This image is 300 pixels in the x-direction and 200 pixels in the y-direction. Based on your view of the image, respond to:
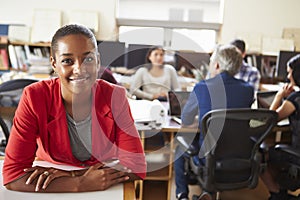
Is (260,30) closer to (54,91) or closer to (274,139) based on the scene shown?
(274,139)

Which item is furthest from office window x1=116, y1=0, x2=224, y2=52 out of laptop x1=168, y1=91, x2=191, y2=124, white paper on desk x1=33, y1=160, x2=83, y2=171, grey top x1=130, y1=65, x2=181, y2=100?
white paper on desk x1=33, y1=160, x2=83, y2=171

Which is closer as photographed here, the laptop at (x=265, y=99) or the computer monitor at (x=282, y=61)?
the laptop at (x=265, y=99)

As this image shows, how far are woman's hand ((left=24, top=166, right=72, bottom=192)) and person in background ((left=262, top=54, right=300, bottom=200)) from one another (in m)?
1.74

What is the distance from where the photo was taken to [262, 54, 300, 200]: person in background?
2537mm

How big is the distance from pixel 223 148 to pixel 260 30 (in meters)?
3.23

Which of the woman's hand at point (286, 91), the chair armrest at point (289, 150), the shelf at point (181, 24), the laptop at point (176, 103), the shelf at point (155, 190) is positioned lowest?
the shelf at point (155, 190)

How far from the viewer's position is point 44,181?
50.2 inches

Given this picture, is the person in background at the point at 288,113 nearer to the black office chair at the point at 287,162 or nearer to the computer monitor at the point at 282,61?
the black office chair at the point at 287,162

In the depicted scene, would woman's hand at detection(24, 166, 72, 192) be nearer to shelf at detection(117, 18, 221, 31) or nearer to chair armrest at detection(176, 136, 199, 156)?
chair armrest at detection(176, 136, 199, 156)

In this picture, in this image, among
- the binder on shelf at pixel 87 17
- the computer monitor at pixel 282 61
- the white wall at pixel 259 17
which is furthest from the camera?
the white wall at pixel 259 17

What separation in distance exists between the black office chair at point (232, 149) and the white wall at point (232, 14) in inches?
117

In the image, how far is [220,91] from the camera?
8.34ft

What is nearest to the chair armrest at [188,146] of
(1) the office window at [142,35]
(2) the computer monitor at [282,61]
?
(1) the office window at [142,35]

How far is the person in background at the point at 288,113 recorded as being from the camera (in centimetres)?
254
